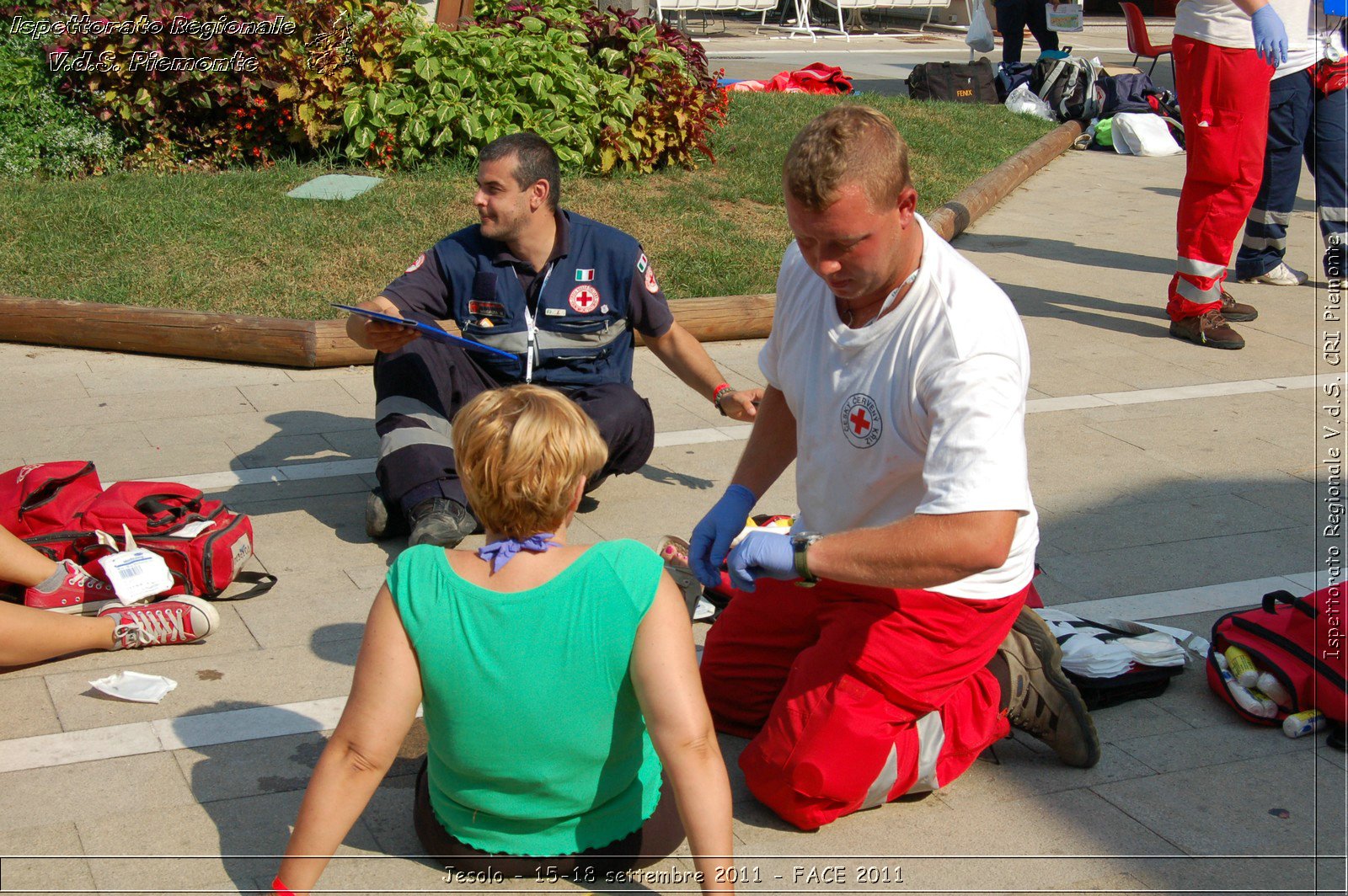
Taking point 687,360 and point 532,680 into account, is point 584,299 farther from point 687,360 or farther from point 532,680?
point 532,680

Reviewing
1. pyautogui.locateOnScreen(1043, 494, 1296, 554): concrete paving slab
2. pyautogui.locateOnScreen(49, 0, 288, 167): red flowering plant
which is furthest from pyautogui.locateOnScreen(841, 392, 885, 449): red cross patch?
pyautogui.locateOnScreen(49, 0, 288, 167): red flowering plant

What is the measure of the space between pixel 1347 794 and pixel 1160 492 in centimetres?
199

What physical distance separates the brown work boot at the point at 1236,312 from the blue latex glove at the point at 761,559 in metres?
5.25

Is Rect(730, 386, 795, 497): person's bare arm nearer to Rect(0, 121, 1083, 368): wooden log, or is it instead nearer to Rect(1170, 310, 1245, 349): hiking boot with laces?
Rect(0, 121, 1083, 368): wooden log

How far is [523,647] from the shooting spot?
230 cm

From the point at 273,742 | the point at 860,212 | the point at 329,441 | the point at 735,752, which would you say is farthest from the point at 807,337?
the point at 329,441

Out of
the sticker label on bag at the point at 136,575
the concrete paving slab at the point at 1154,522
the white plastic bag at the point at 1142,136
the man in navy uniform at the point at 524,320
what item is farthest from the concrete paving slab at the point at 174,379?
the white plastic bag at the point at 1142,136

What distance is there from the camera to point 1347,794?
3012 millimetres

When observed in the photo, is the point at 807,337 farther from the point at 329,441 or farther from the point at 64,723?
the point at 329,441

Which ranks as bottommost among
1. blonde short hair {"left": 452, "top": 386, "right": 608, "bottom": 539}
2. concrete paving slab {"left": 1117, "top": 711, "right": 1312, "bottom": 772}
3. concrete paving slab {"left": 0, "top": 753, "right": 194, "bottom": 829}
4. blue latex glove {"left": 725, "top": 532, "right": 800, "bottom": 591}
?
concrete paving slab {"left": 1117, "top": 711, "right": 1312, "bottom": 772}

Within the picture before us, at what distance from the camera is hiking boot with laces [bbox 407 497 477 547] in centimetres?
412

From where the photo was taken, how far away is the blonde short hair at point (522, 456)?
2.23 m

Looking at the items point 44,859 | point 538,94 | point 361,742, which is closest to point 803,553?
point 361,742

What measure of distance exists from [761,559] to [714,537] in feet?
1.34
